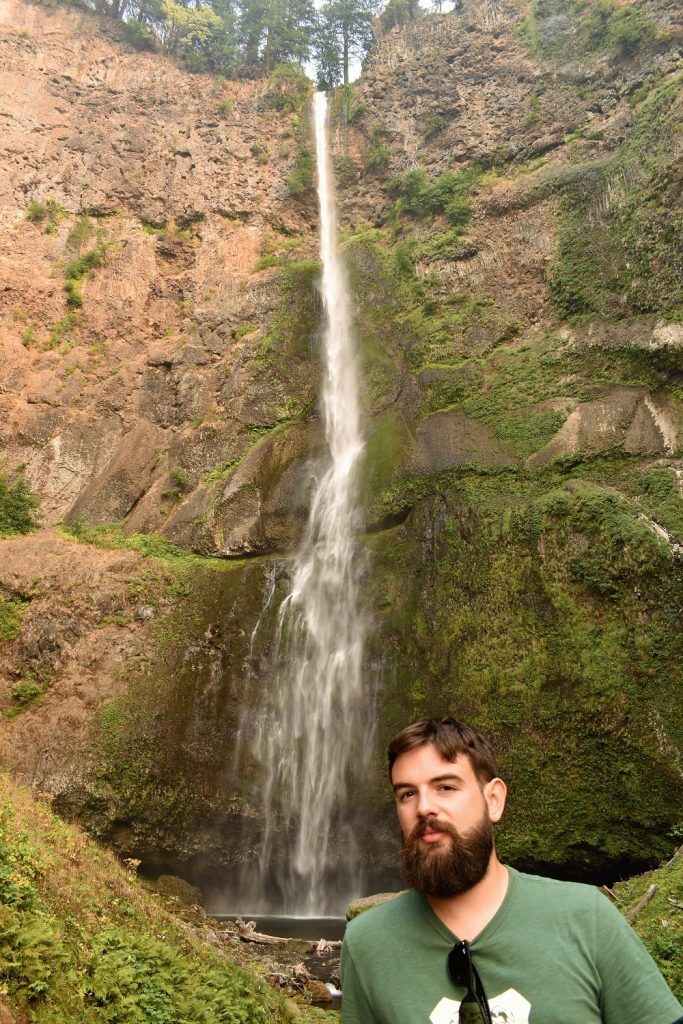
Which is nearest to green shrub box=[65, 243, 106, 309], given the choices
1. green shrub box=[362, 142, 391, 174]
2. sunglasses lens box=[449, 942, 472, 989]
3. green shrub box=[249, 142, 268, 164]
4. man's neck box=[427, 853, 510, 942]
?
green shrub box=[249, 142, 268, 164]

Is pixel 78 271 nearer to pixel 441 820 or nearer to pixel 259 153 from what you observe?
pixel 259 153

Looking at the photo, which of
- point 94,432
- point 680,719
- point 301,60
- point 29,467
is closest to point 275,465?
point 94,432

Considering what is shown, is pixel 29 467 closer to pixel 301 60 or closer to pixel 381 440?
pixel 381 440

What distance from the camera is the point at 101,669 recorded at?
15.4 m

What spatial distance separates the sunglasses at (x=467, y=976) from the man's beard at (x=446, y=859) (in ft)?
0.49

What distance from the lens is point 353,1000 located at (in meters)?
2.10

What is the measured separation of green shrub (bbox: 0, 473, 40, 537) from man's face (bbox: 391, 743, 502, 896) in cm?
1950

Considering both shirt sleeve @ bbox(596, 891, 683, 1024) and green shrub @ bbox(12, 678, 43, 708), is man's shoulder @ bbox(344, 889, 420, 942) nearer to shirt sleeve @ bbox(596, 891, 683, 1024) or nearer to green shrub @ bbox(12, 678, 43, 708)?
shirt sleeve @ bbox(596, 891, 683, 1024)

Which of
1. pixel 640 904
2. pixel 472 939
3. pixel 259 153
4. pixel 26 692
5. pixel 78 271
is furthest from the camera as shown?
pixel 259 153

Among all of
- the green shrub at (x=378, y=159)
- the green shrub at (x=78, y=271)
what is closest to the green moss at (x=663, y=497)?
the green shrub at (x=378, y=159)

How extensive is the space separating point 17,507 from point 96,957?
1622 centimetres

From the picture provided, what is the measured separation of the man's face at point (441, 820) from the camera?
2104 mm

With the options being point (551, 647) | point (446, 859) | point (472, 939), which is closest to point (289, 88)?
point (551, 647)

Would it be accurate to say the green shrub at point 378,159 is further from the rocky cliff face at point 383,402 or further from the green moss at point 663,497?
the green moss at point 663,497
